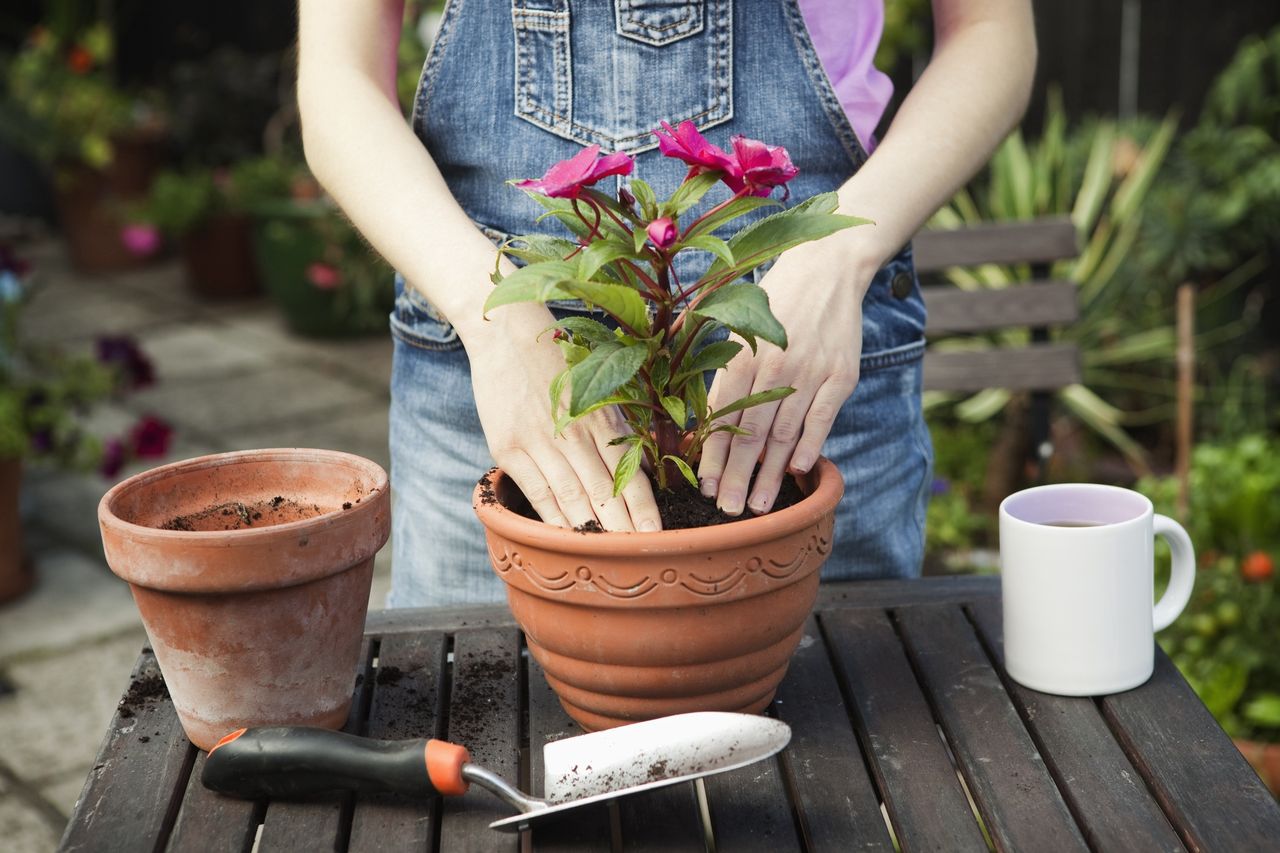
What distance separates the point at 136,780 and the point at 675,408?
498 mm

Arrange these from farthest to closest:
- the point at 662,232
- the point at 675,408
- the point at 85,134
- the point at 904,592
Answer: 1. the point at 85,134
2. the point at 904,592
3. the point at 675,408
4. the point at 662,232

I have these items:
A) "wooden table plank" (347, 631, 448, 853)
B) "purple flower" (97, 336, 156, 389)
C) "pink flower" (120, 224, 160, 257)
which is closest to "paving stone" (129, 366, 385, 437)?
"purple flower" (97, 336, 156, 389)

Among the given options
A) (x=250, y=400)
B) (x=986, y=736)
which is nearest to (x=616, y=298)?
(x=986, y=736)

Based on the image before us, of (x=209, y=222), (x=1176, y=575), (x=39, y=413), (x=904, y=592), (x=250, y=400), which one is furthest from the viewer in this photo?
(x=209, y=222)

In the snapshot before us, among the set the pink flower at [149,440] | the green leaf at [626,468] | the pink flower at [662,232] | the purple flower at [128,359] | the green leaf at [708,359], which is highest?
the pink flower at [662,232]

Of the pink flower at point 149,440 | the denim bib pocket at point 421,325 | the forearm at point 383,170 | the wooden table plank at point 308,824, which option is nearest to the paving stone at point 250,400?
the pink flower at point 149,440

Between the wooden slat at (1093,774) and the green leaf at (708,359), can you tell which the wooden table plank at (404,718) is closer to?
the green leaf at (708,359)

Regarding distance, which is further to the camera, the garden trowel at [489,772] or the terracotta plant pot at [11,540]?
the terracotta plant pot at [11,540]

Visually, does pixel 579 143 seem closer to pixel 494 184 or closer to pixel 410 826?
pixel 494 184

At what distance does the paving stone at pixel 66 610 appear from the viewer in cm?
301

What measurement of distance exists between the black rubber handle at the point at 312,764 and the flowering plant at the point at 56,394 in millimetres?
2261

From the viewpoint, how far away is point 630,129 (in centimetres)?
134

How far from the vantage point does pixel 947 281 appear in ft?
12.7

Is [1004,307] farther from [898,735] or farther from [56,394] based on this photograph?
[56,394]
